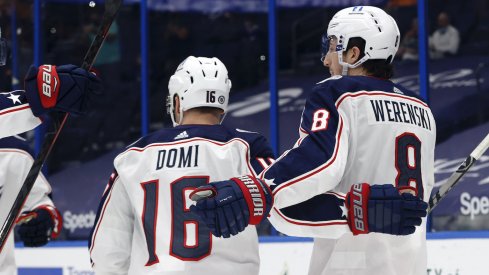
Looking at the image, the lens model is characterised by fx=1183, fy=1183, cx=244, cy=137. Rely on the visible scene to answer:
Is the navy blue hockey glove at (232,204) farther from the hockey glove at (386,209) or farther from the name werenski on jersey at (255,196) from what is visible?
the hockey glove at (386,209)

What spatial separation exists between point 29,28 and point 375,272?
5.42m

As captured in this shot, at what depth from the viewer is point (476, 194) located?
21.0 feet

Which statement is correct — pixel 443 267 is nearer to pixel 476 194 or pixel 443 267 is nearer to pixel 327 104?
pixel 476 194

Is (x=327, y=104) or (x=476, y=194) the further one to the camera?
(x=476, y=194)

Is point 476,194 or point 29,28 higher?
point 29,28

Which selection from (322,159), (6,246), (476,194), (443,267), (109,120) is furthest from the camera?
(109,120)

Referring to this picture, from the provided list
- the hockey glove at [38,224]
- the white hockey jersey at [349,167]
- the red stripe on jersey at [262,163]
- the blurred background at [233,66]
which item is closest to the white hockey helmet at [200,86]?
the red stripe on jersey at [262,163]

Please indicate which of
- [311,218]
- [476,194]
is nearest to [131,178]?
[311,218]

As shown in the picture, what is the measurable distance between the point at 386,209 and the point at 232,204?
429 mm

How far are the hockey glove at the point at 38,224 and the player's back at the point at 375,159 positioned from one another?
7.05 ft

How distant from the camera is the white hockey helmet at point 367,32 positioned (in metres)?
3.60

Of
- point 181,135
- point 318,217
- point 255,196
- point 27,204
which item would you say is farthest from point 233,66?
point 255,196

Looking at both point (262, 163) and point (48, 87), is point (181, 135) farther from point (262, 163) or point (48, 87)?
point (48, 87)

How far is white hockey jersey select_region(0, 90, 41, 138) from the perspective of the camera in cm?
382
